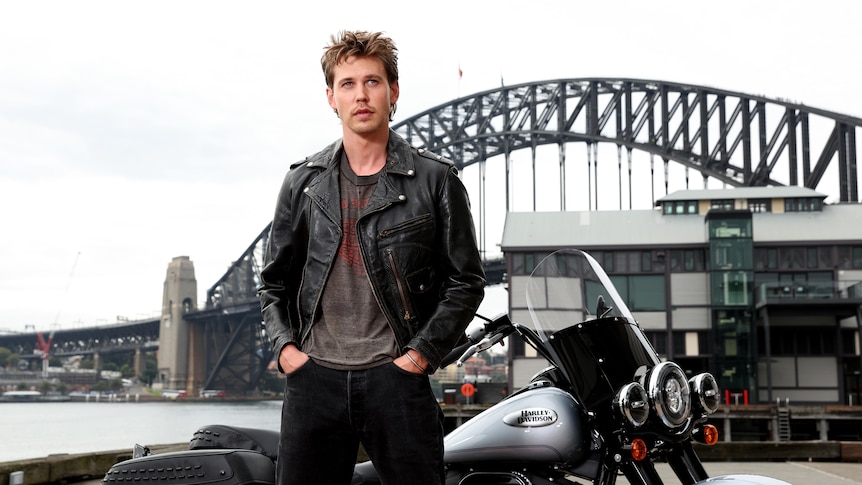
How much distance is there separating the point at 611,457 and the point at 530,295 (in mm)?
553

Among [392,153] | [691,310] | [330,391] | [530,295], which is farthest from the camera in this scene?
[691,310]

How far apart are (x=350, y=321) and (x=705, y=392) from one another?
1.14 metres

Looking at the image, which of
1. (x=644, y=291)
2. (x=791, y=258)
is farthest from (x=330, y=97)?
(x=791, y=258)

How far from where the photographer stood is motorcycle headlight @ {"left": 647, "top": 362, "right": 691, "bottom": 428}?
2.53 m

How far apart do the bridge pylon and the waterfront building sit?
42.8 metres

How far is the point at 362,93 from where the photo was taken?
2164 mm

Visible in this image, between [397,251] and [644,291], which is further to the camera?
[644,291]

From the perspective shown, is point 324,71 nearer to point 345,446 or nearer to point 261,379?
point 345,446

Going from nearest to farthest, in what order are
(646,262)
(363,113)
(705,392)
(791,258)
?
(363,113), (705,392), (791,258), (646,262)

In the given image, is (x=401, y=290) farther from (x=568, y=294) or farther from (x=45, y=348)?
(x=45, y=348)

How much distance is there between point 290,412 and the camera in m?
2.12

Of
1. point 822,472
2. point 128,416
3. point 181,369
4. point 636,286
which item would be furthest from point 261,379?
point 822,472

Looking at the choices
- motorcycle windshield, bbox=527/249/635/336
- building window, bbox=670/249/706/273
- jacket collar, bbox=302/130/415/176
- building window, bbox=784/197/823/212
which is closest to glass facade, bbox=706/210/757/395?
building window, bbox=670/249/706/273

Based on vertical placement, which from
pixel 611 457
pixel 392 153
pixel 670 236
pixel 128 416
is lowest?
pixel 128 416
